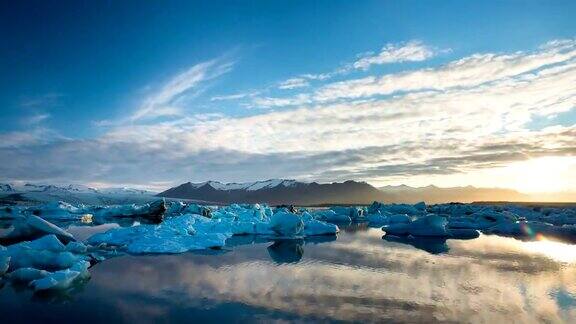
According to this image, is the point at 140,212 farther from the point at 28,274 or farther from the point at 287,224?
the point at 28,274

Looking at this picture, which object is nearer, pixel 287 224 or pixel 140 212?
pixel 287 224

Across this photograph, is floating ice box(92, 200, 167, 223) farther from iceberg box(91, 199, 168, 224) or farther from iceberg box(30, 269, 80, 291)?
iceberg box(30, 269, 80, 291)

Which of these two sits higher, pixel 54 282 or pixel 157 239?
pixel 157 239

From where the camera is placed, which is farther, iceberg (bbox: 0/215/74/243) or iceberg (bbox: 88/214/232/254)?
iceberg (bbox: 0/215/74/243)

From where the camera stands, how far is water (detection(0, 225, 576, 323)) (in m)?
7.63

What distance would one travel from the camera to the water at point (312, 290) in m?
7.63

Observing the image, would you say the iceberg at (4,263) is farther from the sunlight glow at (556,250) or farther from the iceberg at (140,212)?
the iceberg at (140,212)

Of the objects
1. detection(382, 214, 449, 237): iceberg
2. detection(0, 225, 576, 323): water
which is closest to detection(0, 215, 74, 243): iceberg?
detection(0, 225, 576, 323): water

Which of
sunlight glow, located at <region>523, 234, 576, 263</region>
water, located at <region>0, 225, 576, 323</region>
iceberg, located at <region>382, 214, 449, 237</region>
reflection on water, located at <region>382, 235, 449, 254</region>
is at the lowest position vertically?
water, located at <region>0, 225, 576, 323</region>

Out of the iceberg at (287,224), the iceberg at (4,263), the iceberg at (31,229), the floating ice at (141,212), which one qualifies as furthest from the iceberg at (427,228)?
the floating ice at (141,212)

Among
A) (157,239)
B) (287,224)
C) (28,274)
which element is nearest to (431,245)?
(287,224)

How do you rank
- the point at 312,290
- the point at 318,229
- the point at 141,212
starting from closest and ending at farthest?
1. the point at 312,290
2. the point at 318,229
3. the point at 141,212

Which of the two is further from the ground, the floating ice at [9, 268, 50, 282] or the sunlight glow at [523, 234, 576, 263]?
the floating ice at [9, 268, 50, 282]

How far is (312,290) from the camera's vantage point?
9523 millimetres
